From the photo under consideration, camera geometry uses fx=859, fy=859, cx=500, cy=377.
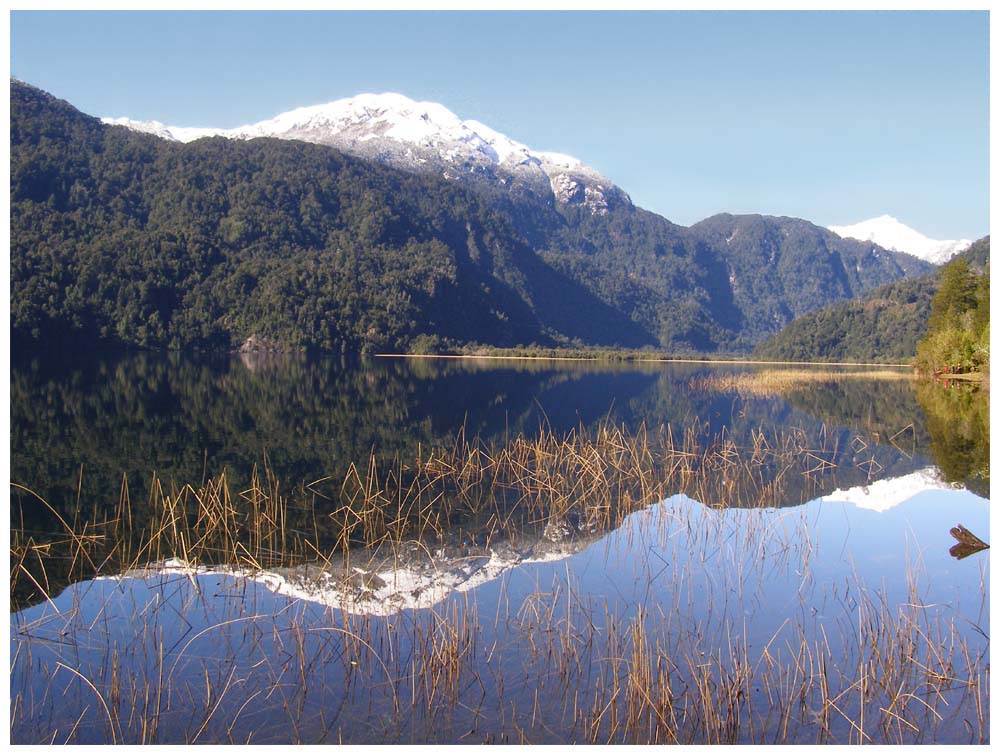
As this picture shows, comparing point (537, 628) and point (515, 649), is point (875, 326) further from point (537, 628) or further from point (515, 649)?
point (515, 649)

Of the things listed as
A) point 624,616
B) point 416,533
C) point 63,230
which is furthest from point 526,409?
point 63,230

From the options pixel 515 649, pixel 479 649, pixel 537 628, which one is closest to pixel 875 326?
pixel 537 628

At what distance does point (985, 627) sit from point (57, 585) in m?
11.1

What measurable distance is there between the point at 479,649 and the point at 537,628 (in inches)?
33.3

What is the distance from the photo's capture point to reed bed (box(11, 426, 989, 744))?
24.2 ft

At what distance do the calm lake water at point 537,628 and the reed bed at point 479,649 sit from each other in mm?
32

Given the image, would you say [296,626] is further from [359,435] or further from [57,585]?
[359,435]

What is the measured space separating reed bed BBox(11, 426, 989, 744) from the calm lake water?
32mm

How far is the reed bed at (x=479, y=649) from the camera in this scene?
291 inches

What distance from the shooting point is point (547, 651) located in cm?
891

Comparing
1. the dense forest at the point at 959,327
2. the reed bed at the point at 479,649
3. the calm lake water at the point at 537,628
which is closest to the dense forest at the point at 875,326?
the dense forest at the point at 959,327

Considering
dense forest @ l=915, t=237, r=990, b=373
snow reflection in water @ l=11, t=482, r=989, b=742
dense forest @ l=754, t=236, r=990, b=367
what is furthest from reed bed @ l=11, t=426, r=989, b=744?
dense forest @ l=754, t=236, r=990, b=367

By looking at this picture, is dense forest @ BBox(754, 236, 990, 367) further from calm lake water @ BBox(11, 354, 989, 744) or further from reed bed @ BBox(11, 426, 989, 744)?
reed bed @ BBox(11, 426, 989, 744)

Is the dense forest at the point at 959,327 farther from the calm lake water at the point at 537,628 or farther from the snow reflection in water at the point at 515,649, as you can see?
the snow reflection in water at the point at 515,649
